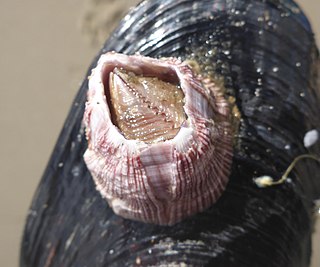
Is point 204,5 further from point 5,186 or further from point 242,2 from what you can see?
point 5,186

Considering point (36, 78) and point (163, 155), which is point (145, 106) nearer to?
point (163, 155)

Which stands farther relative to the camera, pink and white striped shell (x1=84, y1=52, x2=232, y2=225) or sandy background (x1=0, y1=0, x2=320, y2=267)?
sandy background (x1=0, y1=0, x2=320, y2=267)

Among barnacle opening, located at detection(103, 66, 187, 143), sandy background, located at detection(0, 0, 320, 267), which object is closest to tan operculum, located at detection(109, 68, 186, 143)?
barnacle opening, located at detection(103, 66, 187, 143)

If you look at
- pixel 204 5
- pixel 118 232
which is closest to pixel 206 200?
pixel 118 232

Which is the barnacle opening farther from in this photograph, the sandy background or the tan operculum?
the sandy background

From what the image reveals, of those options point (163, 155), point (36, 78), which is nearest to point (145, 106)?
point (163, 155)

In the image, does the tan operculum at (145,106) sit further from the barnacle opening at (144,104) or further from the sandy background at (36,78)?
the sandy background at (36,78)

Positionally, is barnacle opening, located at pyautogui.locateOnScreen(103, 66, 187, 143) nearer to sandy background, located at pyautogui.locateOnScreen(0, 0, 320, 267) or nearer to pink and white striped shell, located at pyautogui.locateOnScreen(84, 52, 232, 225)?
pink and white striped shell, located at pyautogui.locateOnScreen(84, 52, 232, 225)
